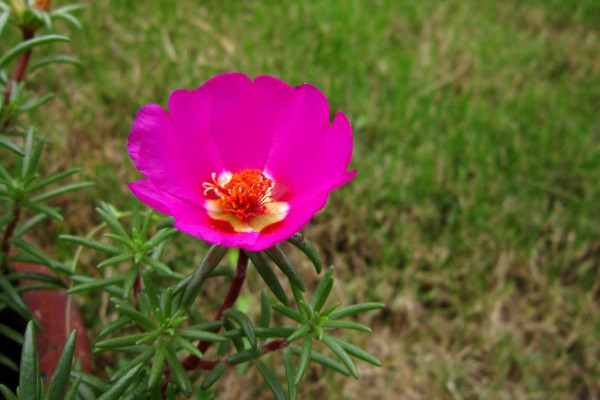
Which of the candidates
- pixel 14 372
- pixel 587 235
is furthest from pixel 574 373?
pixel 14 372

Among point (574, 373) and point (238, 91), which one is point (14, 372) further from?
point (574, 373)

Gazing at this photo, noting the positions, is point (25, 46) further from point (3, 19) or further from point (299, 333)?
point (299, 333)

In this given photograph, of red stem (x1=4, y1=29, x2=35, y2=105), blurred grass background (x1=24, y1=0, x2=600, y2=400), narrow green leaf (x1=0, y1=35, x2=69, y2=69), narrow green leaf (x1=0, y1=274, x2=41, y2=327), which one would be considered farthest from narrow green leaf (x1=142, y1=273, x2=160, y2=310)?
blurred grass background (x1=24, y1=0, x2=600, y2=400)

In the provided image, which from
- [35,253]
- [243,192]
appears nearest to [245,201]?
[243,192]

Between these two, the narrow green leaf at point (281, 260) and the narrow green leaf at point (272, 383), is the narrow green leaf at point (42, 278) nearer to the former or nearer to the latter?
the narrow green leaf at point (272, 383)

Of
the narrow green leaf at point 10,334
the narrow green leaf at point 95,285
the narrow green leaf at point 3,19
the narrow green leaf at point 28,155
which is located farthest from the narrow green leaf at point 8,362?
the narrow green leaf at point 3,19

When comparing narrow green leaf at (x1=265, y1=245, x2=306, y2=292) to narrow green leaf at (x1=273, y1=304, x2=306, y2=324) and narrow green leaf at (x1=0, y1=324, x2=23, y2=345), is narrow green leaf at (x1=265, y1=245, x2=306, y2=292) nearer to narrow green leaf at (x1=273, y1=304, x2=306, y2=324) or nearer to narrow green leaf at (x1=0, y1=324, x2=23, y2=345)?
narrow green leaf at (x1=273, y1=304, x2=306, y2=324)
